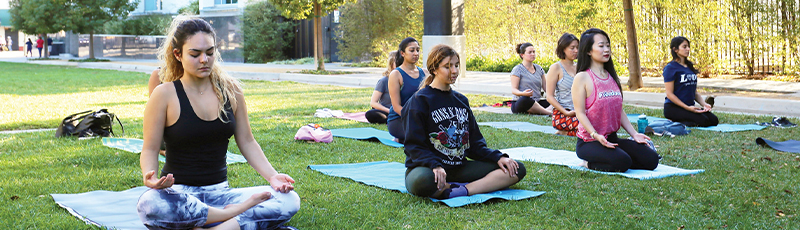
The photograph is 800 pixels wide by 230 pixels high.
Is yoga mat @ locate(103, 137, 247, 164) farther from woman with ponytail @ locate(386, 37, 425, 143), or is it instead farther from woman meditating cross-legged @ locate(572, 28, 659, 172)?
woman meditating cross-legged @ locate(572, 28, 659, 172)

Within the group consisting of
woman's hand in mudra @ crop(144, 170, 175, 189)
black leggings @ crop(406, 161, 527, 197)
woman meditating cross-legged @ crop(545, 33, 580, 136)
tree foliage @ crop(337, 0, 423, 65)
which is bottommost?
black leggings @ crop(406, 161, 527, 197)

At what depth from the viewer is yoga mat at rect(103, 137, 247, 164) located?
648 centimetres

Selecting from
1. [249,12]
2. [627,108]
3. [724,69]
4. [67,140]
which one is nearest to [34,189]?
[67,140]

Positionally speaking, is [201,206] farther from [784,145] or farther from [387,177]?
[784,145]

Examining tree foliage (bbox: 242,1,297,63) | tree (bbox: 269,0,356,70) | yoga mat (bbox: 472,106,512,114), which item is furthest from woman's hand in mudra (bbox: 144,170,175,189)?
tree foliage (bbox: 242,1,297,63)

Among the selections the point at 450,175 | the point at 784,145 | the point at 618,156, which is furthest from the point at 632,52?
the point at 450,175

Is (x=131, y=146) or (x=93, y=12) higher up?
(x=93, y=12)

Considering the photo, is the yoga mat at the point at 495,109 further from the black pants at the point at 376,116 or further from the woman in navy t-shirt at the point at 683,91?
the woman in navy t-shirt at the point at 683,91

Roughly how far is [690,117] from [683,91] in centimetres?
36

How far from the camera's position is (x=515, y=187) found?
5.27 meters

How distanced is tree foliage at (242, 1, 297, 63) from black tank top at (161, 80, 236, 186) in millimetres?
29886

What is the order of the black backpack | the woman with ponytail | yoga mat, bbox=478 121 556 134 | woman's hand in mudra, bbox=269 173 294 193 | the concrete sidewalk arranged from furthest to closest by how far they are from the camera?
the concrete sidewalk
yoga mat, bbox=478 121 556 134
the black backpack
the woman with ponytail
woman's hand in mudra, bbox=269 173 294 193

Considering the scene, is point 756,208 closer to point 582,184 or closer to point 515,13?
point 582,184

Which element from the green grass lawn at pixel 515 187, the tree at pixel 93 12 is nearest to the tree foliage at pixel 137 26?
the tree at pixel 93 12
